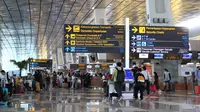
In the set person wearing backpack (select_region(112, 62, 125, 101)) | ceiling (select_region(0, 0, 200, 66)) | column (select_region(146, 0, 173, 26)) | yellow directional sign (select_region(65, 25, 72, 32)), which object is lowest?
person wearing backpack (select_region(112, 62, 125, 101))

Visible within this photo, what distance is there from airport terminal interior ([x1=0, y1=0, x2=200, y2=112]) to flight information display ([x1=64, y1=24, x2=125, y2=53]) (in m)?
0.05

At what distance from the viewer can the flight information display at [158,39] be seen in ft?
57.6

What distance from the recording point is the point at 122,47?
17422 mm

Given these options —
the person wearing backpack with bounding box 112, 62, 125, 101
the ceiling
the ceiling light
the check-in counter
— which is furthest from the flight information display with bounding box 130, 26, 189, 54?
the check-in counter

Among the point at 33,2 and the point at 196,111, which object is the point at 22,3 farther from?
the point at 196,111

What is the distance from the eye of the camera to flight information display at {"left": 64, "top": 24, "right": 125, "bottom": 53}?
17172mm

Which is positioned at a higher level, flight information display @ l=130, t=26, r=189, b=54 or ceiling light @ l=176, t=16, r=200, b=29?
ceiling light @ l=176, t=16, r=200, b=29

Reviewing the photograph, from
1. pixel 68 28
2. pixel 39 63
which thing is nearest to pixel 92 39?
pixel 68 28

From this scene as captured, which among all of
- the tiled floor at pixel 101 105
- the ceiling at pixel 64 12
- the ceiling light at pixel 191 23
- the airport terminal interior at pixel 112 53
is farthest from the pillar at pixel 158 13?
the ceiling light at pixel 191 23

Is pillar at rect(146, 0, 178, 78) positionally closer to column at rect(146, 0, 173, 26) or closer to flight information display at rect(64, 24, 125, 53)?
column at rect(146, 0, 173, 26)

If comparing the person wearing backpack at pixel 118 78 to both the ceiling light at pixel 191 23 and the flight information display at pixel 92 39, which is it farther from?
the ceiling light at pixel 191 23

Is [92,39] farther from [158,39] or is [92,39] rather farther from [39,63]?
[39,63]

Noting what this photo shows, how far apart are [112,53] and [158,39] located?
16.2 feet

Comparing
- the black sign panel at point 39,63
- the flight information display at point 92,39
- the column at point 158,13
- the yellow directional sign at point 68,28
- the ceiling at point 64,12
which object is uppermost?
the ceiling at point 64,12
